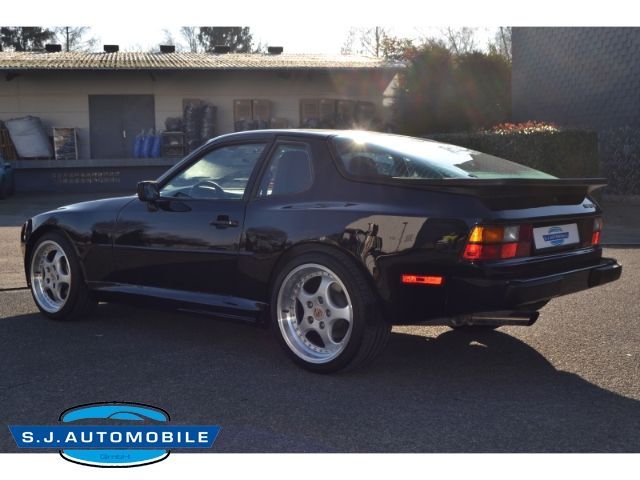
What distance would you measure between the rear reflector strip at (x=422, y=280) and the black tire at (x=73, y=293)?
2.76 meters

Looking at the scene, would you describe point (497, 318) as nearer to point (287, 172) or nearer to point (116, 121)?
point (287, 172)

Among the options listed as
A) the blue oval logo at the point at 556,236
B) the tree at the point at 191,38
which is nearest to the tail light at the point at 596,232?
the blue oval logo at the point at 556,236

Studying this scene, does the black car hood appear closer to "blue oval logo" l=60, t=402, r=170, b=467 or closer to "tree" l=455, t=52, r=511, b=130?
"blue oval logo" l=60, t=402, r=170, b=467

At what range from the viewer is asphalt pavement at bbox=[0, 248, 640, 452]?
12.2 ft

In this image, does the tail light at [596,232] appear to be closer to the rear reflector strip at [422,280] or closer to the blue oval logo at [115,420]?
the rear reflector strip at [422,280]

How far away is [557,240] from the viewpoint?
474 cm

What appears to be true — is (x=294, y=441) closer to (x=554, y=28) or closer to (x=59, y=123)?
(x=554, y=28)

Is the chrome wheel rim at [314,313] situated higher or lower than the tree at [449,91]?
lower

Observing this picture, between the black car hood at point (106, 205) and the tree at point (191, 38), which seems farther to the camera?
the tree at point (191, 38)

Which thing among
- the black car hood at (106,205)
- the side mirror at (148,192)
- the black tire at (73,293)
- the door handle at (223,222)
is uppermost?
the side mirror at (148,192)

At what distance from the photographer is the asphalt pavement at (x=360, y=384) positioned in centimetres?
373

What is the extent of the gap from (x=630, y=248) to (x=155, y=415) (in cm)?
827

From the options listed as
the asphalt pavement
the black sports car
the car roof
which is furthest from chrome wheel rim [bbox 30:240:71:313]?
the car roof

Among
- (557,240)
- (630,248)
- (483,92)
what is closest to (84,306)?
(557,240)
